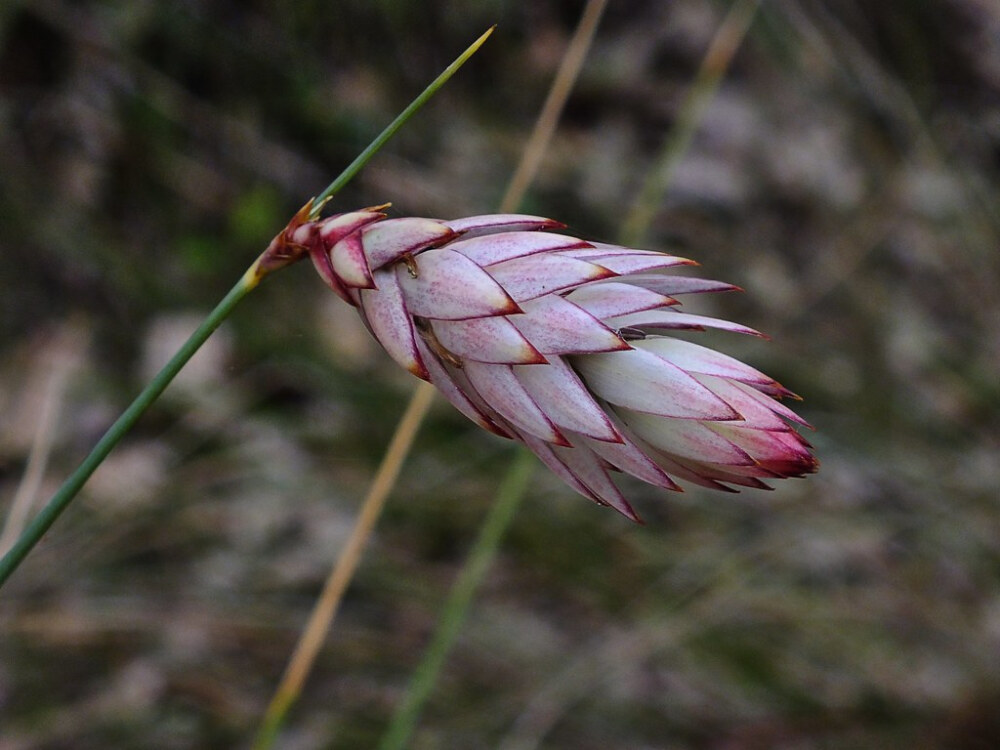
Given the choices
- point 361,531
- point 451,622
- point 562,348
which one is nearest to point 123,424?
point 562,348

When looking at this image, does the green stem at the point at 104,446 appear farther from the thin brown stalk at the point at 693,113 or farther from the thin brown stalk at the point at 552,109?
the thin brown stalk at the point at 693,113

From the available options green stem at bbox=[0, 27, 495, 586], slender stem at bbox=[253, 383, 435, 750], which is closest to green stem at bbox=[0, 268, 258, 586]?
green stem at bbox=[0, 27, 495, 586]

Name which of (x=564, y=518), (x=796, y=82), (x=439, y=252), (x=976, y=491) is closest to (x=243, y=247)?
(x=564, y=518)

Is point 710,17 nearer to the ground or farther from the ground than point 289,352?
farther from the ground

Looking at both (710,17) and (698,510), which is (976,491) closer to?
(698,510)

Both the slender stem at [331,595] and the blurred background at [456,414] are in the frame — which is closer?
the slender stem at [331,595]

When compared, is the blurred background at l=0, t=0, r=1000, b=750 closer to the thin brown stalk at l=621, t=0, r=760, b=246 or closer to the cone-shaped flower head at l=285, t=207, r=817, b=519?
the thin brown stalk at l=621, t=0, r=760, b=246

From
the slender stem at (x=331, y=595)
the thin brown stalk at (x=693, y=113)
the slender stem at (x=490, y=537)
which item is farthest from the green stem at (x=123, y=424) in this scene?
the thin brown stalk at (x=693, y=113)
